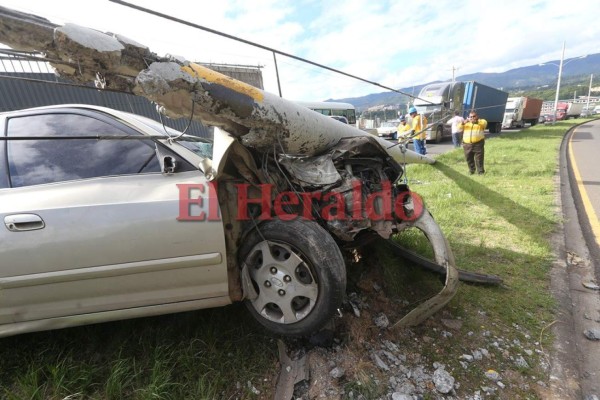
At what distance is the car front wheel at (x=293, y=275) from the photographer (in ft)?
6.49

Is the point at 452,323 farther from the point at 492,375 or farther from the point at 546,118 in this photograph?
the point at 546,118

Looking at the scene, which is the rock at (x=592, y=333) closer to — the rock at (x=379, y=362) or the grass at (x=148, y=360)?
the rock at (x=379, y=362)

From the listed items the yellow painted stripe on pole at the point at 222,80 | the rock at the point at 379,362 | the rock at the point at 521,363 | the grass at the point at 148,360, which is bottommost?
the rock at the point at 521,363

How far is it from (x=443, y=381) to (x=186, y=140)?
2.28 m

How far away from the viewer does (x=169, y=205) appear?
1.92m

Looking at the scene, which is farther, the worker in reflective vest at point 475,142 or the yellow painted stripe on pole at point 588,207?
the worker in reflective vest at point 475,142

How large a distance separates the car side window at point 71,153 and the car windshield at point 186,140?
0.18 meters

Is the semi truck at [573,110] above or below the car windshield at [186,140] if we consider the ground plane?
below

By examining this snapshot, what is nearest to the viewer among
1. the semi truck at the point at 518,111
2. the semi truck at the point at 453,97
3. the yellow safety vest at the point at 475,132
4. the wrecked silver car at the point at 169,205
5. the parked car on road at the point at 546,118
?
the wrecked silver car at the point at 169,205

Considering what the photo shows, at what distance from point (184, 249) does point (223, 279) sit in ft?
0.97

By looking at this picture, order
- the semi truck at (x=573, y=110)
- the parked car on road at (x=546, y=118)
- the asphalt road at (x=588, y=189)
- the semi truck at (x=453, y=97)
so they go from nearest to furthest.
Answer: the asphalt road at (x=588, y=189) < the semi truck at (x=453, y=97) < the parked car on road at (x=546, y=118) < the semi truck at (x=573, y=110)

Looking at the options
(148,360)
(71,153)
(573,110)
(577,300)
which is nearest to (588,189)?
(577,300)

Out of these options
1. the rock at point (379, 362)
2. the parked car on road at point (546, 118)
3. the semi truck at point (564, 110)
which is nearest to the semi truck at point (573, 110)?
the semi truck at point (564, 110)

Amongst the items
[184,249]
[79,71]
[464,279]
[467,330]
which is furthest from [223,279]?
[464,279]
